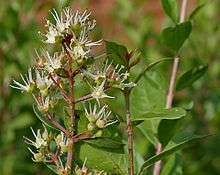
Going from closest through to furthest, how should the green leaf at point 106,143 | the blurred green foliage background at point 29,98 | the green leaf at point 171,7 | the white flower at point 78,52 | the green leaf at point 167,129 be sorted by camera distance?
1. the white flower at point 78,52
2. the green leaf at point 106,143
3. the green leaf at point 167,129
4. the green leaf at point 171,7
5. the blurred green foliage background at point 29,98

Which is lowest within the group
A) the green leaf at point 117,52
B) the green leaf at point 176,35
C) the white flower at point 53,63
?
the white flower at point 53,63

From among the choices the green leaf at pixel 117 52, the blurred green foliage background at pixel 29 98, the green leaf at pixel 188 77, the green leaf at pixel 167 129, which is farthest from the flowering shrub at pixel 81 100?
the blurred green foliage background at pixel 29 98

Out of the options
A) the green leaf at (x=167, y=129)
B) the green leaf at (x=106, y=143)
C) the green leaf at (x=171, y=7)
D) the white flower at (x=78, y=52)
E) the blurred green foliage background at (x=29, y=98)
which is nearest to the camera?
the white flower at (x=78, y=52)

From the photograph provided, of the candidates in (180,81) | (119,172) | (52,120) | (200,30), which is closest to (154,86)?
(180,81)

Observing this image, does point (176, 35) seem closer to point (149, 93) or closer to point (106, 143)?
point (149, 93)

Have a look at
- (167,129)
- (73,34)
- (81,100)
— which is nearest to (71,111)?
(81,100)

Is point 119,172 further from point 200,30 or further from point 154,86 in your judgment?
point 200,30

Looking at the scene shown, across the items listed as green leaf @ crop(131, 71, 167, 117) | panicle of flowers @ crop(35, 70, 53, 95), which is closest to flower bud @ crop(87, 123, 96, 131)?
panicle of flowers @ crop(35, 70, 53, 95)

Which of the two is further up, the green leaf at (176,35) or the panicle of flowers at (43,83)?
the green leaf at (176,35)

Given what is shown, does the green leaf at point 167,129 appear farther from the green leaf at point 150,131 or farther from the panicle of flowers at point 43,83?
the panicle of flowers at point 43,83
